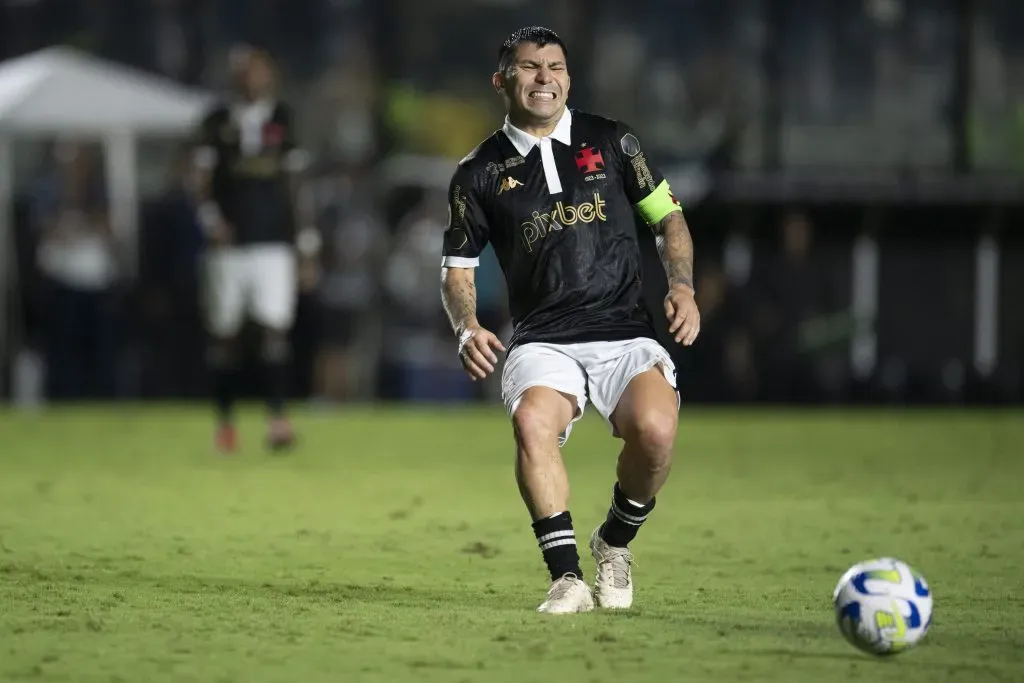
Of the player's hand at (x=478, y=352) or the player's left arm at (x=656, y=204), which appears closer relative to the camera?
the player's hand at (x=478, y=352)

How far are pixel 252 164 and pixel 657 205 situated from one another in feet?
23.4

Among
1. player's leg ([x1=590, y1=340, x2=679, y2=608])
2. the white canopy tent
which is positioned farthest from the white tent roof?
player's leg ([x1=590, y1=340, x2=679, y2=608])

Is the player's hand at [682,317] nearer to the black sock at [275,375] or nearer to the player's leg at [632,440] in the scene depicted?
the player's leg at [632,440]

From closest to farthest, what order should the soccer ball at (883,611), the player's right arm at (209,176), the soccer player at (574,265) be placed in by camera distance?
the soccer ball at (883,611) → the soccer player at (574,265) → the player's right arm at (209,176)

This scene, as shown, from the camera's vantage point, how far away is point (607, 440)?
15.6 m

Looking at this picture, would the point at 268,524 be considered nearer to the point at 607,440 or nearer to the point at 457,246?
the point at 457,246

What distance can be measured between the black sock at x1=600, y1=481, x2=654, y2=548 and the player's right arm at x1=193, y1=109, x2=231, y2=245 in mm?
7436

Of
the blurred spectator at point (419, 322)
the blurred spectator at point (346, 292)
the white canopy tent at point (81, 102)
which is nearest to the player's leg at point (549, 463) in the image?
the white canopy tent at point (81, 102)

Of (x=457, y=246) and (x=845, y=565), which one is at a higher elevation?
(x=457, y=246)

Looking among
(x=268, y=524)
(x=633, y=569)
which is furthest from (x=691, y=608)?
(x=268, y=524)

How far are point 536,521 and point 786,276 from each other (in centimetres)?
1322

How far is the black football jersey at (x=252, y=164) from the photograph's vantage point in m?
13.8

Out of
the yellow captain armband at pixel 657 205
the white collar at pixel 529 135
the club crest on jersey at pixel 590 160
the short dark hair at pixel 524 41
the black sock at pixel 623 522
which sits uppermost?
the short dark hair at pixel 524 41

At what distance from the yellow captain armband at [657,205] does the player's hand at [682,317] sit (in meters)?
0.49
